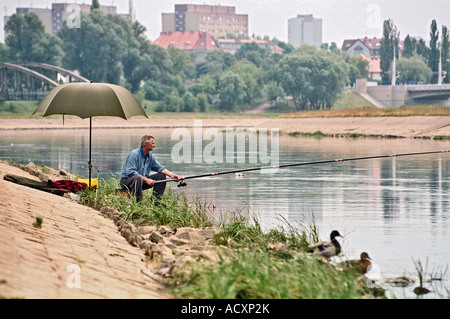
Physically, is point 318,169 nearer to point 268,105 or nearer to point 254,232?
point 254,232

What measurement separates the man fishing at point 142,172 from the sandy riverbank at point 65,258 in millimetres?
974

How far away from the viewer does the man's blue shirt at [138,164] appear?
11.5 m

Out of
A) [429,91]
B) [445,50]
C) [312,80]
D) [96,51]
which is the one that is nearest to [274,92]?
[312,80]

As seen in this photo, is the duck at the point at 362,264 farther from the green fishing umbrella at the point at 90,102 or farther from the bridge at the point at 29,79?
the bridge at the point at 29,79

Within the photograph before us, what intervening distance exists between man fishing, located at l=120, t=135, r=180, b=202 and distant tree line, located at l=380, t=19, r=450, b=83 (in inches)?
4805

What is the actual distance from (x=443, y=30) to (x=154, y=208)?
12887cm

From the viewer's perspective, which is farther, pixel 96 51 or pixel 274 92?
pixel 96 51

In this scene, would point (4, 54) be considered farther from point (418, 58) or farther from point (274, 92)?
point (418, 58)

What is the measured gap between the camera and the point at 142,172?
1163cm

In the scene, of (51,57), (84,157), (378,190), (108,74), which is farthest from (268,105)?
(378,190)

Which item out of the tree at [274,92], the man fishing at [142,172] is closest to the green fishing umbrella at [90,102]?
the man fishing at [142,172]

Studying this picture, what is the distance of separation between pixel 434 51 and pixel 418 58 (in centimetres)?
418

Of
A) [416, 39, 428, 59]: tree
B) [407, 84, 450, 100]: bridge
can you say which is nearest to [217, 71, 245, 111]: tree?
[407, 84, 450, 100]: bridge
